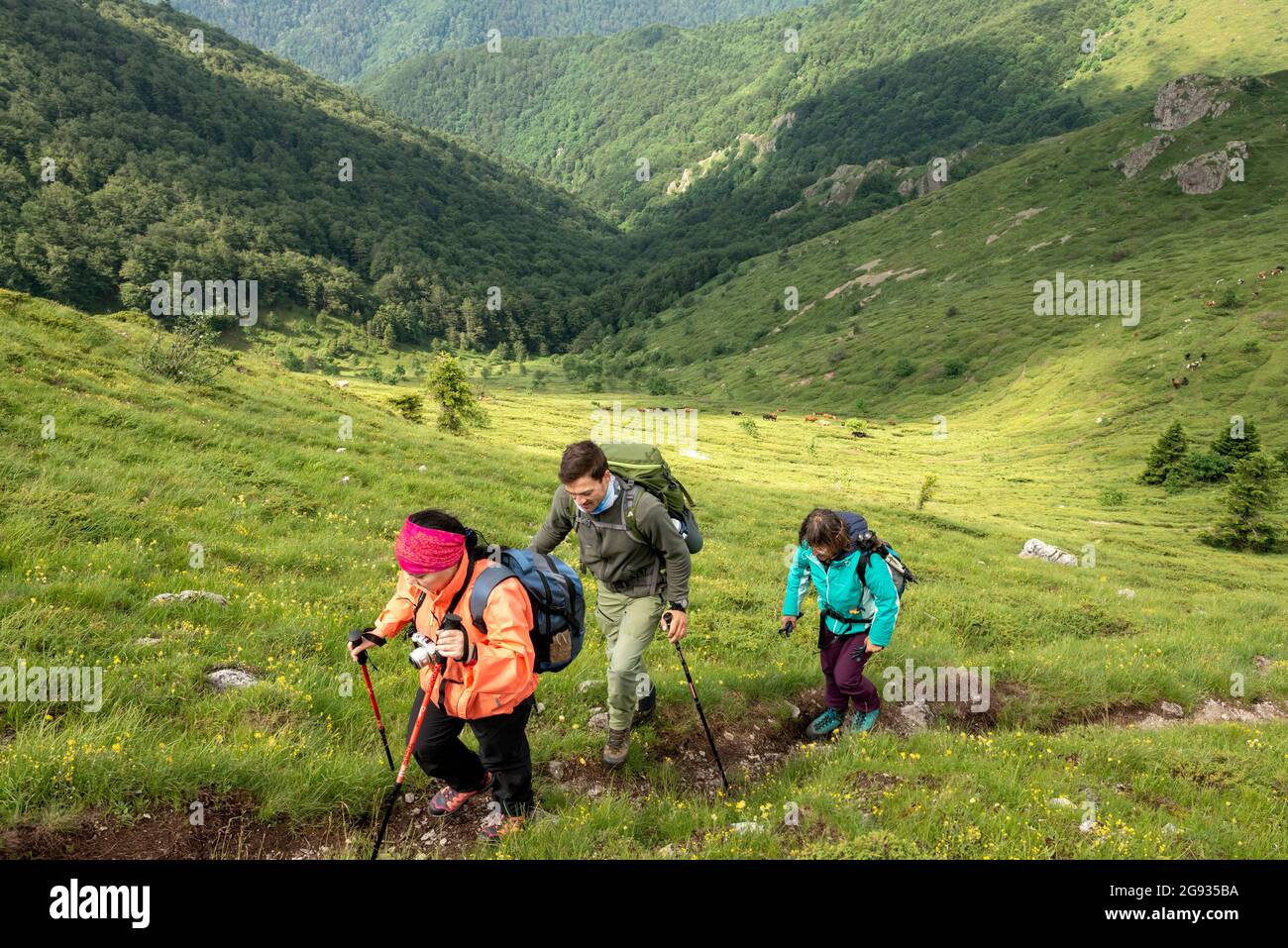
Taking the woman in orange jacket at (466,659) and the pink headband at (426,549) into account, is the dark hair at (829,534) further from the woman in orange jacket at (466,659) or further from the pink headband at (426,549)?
the pink headband at (426,549)

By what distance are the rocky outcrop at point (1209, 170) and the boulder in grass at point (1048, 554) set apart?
579 ft

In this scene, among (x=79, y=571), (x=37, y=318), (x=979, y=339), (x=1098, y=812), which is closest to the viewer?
(x=1098, y=812)

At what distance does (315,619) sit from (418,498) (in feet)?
27.6

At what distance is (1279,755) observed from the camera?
721 centimetres

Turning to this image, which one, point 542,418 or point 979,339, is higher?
point 979,339

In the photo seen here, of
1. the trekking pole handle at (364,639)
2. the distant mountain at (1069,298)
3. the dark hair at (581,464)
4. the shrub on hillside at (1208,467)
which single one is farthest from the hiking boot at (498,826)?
the distant mountain at (1069,298)

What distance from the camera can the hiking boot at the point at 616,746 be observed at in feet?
22.1

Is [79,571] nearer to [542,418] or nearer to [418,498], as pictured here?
[418,498]

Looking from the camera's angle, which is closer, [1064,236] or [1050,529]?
[1050,529]

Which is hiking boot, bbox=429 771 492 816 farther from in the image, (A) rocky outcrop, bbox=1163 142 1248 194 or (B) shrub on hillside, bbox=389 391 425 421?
(A) rocky outcrop, bbox=1163 142 1248 194

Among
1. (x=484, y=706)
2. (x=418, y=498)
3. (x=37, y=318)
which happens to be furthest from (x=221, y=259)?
(x=484, y=706)

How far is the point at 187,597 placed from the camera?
26.5ft

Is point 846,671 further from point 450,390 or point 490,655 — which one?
point 450,390

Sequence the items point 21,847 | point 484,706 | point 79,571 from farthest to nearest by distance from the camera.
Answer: point 79,571
point 484,706
point 21,847
